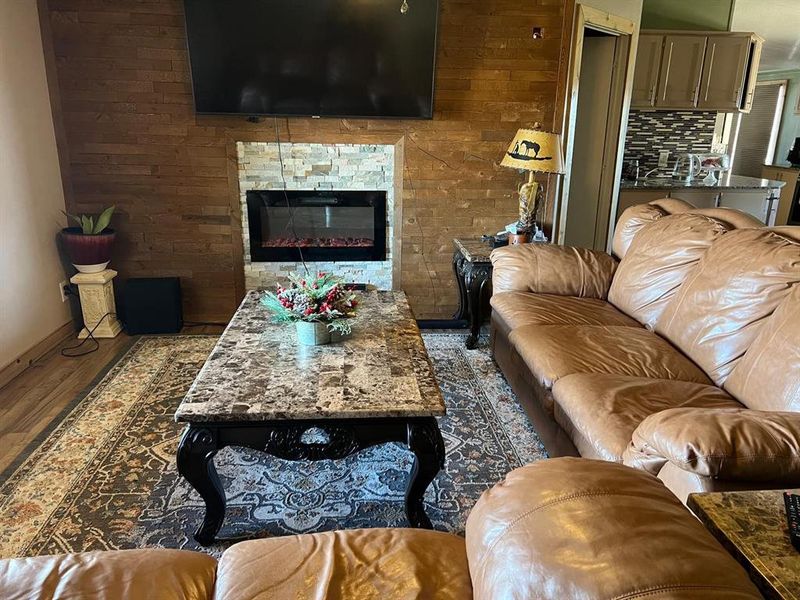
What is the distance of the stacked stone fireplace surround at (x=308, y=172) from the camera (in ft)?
12.6

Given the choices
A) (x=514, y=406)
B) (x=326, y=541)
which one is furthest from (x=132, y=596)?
(x=514, y=406)

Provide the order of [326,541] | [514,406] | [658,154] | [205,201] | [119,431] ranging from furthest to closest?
[658,154], [205,201], [514,406], [119,431], [326,541]

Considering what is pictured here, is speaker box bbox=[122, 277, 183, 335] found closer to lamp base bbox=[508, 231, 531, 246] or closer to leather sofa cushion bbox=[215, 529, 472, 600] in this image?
lamp base bbox=[508, 231, 531, 246]

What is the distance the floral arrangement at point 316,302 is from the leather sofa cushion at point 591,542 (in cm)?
129

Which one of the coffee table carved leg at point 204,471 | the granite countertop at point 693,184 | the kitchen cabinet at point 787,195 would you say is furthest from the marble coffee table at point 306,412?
the kitchen cabinet at point 787,195

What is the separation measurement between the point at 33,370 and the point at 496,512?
3155 millimetres

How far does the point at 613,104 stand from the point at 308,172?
7.95 feet

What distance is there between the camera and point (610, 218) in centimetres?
463

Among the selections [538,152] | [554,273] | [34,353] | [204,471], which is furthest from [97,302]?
[538,152]

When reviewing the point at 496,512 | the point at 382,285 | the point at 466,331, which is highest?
the point at 496,512

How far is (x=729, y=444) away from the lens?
1.32 meters

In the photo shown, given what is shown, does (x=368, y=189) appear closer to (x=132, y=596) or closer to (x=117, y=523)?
(x=117, y=523)

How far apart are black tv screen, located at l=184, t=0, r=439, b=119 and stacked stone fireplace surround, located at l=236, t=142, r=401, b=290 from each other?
0.25 meters

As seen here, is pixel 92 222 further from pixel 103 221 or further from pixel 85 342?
pixel 85 342
